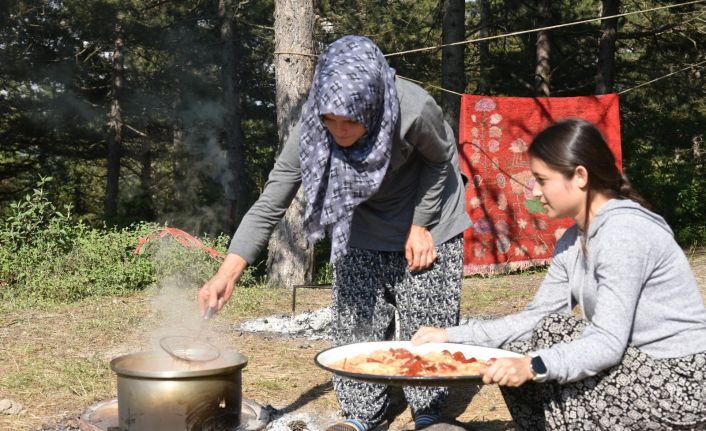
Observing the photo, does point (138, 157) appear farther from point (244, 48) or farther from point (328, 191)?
point (328, 191)

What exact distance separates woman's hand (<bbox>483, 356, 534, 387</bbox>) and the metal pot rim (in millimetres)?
1049

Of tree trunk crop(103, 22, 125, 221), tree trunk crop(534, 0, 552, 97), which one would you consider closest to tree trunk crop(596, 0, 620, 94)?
tree trunk crop(534, 0, 552, 97)

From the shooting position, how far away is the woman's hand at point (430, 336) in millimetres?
2861

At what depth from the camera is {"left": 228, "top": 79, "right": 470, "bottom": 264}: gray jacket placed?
9.95 ft

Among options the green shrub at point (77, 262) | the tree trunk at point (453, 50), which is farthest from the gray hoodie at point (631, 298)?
the tree trunk at point (453, 50)

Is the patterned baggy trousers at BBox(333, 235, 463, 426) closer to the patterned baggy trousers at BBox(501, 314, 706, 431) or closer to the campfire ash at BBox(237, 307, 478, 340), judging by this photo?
the patterned baggy trousers at BBox(501, 314, 706, 431)

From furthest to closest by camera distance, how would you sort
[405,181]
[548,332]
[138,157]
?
[138,157] < [405,181] < [548,332]

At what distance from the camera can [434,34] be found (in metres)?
19.5

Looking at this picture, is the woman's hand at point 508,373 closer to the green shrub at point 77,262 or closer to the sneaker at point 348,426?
the sneaker at point 348,426

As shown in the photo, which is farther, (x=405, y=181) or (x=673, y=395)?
(x=405, y=181)

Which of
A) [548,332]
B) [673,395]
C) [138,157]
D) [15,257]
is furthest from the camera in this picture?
[138,157]

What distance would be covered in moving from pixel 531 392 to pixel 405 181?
3.37 feet

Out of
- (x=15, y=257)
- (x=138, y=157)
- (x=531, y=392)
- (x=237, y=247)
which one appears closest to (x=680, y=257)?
(x=531, y=392)

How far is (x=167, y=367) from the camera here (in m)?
3.21
